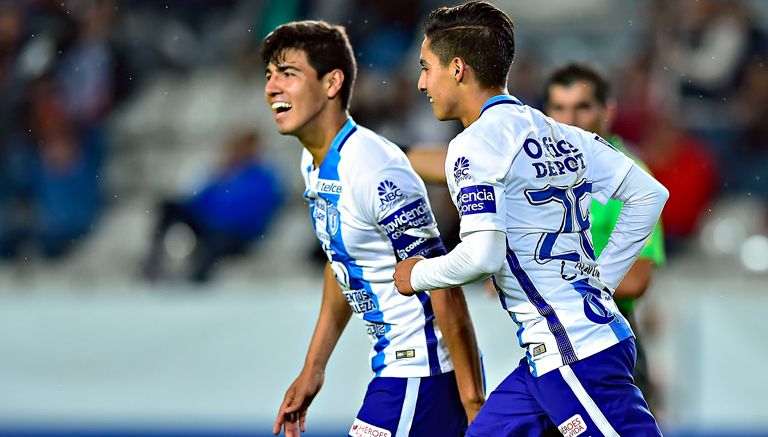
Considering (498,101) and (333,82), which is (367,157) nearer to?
(333,82)

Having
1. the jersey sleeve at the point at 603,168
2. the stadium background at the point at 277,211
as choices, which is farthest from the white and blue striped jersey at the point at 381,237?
the stadium background at the point at 277,211

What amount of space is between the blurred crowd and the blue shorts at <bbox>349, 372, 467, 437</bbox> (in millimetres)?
4329

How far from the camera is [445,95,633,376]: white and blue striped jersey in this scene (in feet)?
11.9

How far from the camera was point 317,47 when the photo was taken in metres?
4.52

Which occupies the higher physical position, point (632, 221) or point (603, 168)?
point (603, 168)

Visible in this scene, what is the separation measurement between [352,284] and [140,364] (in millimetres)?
4550

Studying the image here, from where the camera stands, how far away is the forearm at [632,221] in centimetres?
392

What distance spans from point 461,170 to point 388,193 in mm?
589

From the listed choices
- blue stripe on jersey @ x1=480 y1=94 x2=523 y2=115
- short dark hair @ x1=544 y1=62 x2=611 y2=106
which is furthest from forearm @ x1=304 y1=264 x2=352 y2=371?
short dark hair @ x1=544 y1=62 x2=611 y2=106

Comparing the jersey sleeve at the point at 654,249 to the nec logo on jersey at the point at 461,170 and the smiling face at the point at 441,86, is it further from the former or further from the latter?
the nec logo on jersey at the point at 461,170

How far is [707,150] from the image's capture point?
9328 mm

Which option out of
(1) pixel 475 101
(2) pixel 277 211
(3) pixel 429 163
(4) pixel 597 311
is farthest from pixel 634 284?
(2) pixel 277 211

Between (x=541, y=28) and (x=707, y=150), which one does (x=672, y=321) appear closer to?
(x=707, y=150)

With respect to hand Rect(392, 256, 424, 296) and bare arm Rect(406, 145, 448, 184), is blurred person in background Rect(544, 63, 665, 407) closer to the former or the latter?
bare arm Rect(406, 145, 448, 184)
